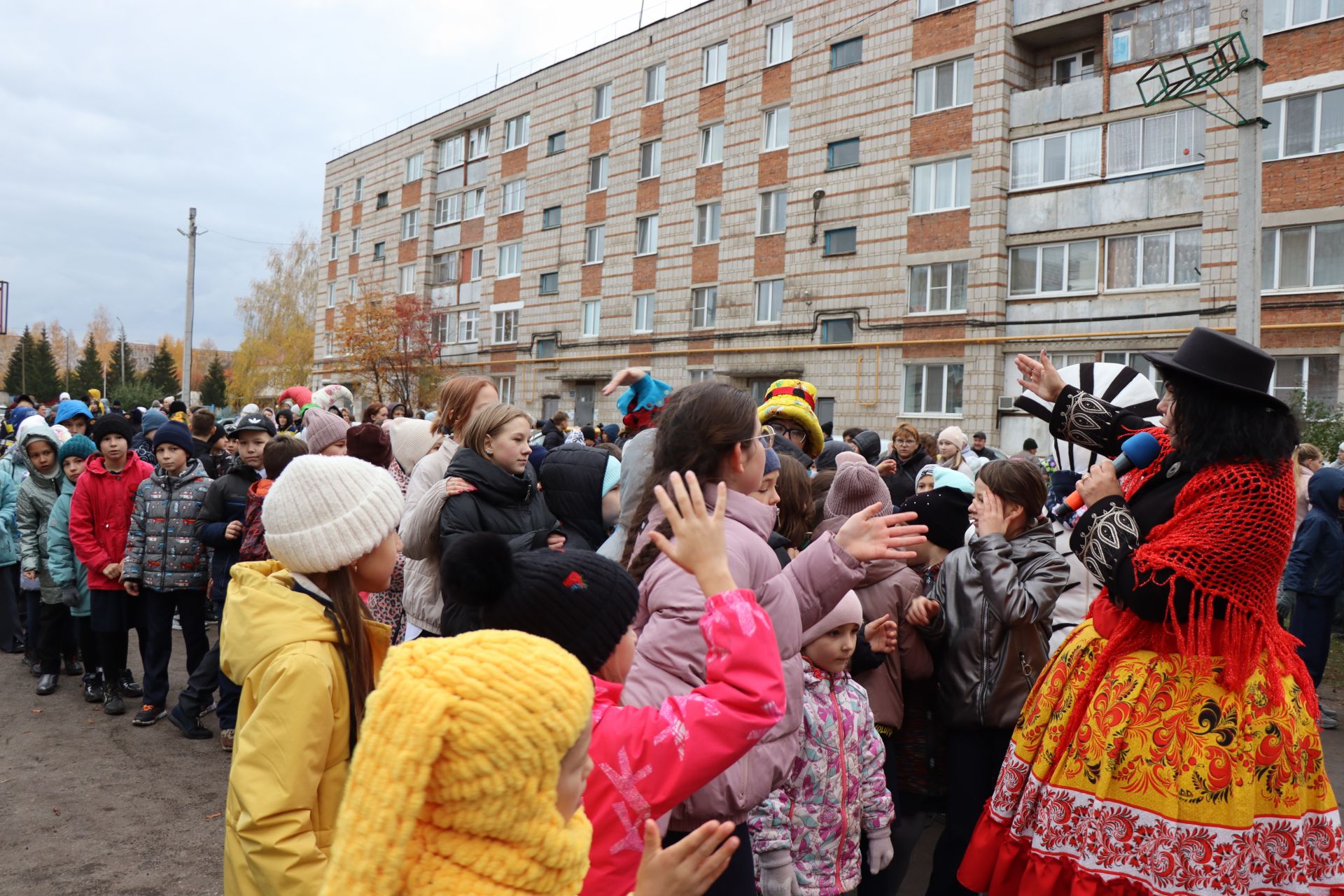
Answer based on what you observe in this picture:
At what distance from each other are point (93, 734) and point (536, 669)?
6.53m

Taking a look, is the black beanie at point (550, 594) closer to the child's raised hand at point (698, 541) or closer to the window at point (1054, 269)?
the child's raised hand at point (698, 541)

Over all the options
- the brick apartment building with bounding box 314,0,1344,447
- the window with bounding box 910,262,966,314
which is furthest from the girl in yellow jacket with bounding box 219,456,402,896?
the window with bounding box 910,262,966,314

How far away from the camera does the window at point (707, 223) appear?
88.7ft

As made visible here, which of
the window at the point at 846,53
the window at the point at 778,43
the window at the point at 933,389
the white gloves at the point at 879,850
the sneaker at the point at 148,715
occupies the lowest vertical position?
the sneaker at the point at 148,715

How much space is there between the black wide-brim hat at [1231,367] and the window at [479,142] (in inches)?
1396

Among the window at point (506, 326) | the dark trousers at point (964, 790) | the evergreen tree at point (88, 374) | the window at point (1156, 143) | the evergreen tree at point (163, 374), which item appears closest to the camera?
the dark trousers at point (964, 790)

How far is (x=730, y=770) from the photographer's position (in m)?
2.57

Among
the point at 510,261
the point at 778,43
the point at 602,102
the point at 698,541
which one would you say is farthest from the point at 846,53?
the point at 698,541

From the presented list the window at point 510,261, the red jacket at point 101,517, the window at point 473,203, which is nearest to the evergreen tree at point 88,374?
the window at point 473,203

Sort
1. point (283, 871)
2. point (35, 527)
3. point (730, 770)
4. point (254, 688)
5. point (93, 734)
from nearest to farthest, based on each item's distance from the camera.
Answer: point (283, 871) → point (254, 688) → point (730, 770) → point (93, 734) → point (35, 527)

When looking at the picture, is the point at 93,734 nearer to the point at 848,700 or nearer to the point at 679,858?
the point at 848,700

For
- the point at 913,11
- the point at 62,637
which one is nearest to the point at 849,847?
the point at 62,637

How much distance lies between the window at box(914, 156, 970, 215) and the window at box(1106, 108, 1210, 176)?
3173mm

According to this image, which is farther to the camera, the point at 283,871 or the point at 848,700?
the point at 848,700
